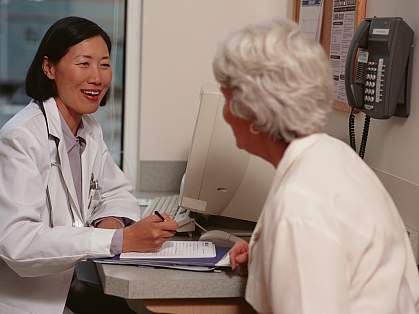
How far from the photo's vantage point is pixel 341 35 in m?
2.37

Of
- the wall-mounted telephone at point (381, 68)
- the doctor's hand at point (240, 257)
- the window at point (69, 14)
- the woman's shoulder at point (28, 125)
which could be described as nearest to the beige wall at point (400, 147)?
the wall-mounted telephone at point (381, 68)

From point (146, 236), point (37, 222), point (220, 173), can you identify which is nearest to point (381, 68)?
point (220, 173)

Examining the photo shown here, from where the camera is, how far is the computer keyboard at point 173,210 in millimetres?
2098

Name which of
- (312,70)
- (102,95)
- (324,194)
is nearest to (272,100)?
(312,70)

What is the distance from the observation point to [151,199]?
8.81 ft

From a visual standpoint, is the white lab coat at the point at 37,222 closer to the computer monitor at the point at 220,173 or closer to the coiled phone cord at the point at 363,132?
the computer monitor at the point at 220,173

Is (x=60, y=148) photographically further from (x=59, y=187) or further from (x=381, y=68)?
(x=381, y=68)

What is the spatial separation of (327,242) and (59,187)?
0.96m

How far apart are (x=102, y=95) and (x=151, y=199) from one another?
2.18 feet

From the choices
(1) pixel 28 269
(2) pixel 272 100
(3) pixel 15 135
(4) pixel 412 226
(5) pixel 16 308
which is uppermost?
(2) pixel 272 100

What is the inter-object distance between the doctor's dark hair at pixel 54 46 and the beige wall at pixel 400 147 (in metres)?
0.86

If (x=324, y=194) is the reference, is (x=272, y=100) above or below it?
above

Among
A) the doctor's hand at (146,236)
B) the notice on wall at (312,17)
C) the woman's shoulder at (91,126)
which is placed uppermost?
the notice on wall at (312,17)

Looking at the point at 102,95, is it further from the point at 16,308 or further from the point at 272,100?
the point at 272,100
